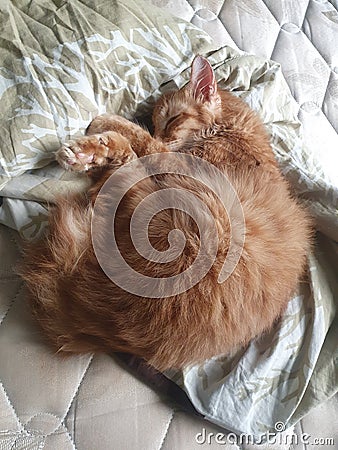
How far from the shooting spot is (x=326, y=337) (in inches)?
41.9

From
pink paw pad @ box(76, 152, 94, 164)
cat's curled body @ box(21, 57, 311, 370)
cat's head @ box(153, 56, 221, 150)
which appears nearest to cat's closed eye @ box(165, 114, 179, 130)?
cat's head @ box(153, 56, 221, 150)

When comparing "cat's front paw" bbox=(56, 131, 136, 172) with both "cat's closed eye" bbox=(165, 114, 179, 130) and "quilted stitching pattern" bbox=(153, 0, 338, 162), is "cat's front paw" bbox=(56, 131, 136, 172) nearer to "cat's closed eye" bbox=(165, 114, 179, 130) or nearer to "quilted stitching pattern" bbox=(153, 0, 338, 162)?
"cat's closed eye" bbox=(165, 114, 179, 130)

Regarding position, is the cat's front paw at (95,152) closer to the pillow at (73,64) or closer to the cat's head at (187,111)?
the pillow at (73,64)

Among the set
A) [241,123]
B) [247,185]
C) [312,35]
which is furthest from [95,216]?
[312,35]

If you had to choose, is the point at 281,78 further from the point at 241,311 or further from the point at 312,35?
the point at 241,311

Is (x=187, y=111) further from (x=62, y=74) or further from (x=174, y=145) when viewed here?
(x=62, y=74)

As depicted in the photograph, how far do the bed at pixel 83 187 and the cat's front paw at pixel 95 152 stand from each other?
0.13ft

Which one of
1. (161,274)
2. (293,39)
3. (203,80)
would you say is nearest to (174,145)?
(203,80)

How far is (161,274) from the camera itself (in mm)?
906

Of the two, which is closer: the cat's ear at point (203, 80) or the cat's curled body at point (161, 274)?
the cat's curled body at point (161, 274)

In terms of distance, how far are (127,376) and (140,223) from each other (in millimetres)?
299

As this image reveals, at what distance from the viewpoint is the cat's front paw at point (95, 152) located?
1.04m

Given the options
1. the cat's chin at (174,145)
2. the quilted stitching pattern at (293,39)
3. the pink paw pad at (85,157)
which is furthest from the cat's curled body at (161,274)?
the quilted stitching pattern at (293,39)

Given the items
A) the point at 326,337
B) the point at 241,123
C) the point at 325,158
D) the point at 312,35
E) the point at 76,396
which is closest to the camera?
the point at 76,396
